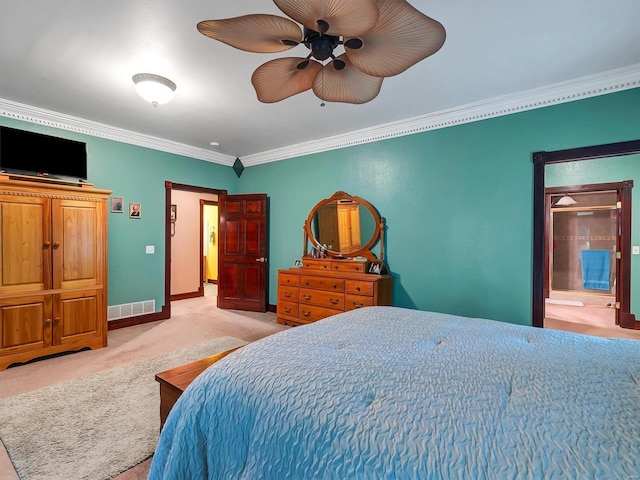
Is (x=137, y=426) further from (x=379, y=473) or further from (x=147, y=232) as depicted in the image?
(x=147, y=232)

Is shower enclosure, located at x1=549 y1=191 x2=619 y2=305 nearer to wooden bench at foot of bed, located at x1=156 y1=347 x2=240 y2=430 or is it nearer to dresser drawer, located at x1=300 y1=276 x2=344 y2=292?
dresser drawer, located at x1=300 y1=276 x2=344 y2=292

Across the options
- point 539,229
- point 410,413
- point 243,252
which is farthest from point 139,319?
point 539,229

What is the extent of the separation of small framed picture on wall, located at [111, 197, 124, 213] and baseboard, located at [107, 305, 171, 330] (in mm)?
1494

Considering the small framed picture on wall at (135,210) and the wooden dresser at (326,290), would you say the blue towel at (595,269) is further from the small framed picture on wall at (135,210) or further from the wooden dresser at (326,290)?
the small framed picture on wall at (135,210)

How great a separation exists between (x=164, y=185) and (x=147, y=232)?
2.49 ft

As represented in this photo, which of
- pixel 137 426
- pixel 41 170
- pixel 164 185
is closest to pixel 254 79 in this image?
pixel 137 426

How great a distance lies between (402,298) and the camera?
3.94 metres

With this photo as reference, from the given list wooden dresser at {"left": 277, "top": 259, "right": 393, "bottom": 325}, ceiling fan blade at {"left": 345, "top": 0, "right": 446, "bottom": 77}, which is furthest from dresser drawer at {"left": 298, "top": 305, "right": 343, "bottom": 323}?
ceiling fan blade at {"left": 345, "top": 0, "right": 446, "bottom": 77}

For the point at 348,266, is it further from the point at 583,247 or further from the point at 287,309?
the point at 583,247

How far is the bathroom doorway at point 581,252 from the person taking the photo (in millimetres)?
5941

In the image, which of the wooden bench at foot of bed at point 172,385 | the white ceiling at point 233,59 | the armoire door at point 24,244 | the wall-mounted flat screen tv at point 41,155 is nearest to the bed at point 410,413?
the wooden bench at foot of bed at point 172,385

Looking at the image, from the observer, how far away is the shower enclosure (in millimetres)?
5996

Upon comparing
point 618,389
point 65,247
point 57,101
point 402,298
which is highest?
point 57,101

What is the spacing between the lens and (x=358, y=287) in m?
3.75
